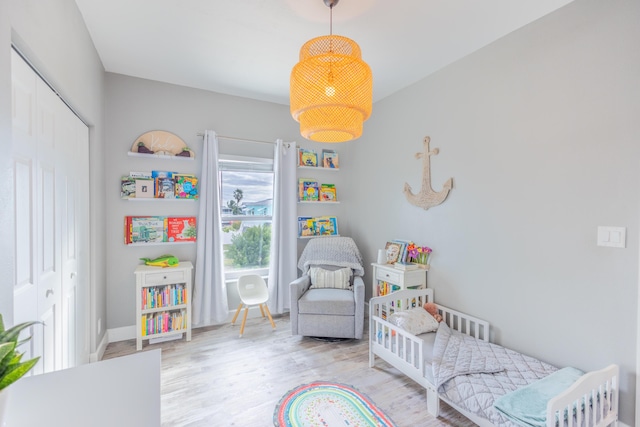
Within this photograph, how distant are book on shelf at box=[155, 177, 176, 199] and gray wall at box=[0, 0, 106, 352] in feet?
1.53

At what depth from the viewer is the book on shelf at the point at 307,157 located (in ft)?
12.1

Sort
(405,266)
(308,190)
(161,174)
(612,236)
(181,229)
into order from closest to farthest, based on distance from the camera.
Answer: (612,236), (405,266), (161,174), (181,229), (308,190)

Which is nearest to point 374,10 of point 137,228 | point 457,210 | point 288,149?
point 457,210

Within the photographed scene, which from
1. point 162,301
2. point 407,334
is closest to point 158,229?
point 162,301

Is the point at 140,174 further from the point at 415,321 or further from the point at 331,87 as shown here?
the point at 415,321

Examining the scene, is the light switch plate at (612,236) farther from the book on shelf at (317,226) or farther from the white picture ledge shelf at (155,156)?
the white picture ledge shelf at (155,156)

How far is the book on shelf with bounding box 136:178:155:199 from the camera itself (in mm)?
2844

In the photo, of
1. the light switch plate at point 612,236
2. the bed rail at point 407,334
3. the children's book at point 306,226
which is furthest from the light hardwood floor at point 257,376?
the light switch plate at point 612,236

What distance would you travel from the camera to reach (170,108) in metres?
3.02

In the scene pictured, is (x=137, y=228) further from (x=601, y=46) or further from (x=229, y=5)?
(x=601, y=46)

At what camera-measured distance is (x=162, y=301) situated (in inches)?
108

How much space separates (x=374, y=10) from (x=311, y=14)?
417mm

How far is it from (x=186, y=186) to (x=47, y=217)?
1.56 meters

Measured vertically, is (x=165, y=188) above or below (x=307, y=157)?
below
